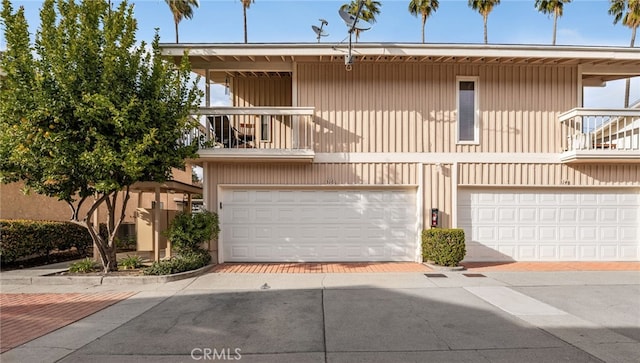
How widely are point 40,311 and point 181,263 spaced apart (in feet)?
8.64

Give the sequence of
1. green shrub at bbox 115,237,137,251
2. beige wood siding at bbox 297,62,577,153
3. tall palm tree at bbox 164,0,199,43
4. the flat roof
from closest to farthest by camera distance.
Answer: the flat roof < beige wood siding at bbox 297,62,577,153 < green shrub at bbox 115,237,137,251 < tall palm tree at bbox 164,0,199,43

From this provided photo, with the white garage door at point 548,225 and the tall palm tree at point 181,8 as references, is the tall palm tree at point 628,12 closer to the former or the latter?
the white garage door at point 548,225

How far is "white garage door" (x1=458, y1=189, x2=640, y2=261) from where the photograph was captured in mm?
9109

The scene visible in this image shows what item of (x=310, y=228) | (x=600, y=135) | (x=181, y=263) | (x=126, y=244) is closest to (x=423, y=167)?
(x=310, y=228)

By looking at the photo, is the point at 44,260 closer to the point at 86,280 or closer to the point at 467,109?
the point at 86,280

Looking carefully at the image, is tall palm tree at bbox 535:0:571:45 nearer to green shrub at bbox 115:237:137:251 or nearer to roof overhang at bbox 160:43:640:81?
roof overhang at bbox 160:43:640:81

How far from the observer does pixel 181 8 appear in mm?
21719

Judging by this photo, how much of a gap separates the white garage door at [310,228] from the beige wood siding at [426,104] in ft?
4.98

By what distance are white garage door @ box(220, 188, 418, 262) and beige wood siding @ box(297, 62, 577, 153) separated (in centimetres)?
152

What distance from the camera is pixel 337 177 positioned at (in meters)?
8.98

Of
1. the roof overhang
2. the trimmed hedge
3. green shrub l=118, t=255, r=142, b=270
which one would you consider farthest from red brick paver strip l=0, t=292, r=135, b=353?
the roof overhang

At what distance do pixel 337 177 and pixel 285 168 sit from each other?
1411 millimetres

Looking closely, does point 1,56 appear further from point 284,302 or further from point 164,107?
point 284,302

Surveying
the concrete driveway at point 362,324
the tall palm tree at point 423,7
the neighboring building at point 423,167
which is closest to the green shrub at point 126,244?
the neighboring building at point 423,167
